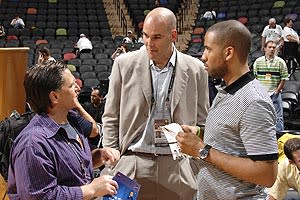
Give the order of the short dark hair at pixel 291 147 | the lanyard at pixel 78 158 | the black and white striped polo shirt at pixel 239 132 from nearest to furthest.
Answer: the black and white striped polo shirt at pixel 239 132 < the lanyard at pixel 78 158 < the short dark hair at pixel 291 147

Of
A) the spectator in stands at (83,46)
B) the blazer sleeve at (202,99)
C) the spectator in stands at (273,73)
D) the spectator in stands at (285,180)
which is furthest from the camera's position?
the spectator in stands at (83,46)

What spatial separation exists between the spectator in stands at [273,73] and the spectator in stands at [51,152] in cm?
490

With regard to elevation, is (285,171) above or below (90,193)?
below

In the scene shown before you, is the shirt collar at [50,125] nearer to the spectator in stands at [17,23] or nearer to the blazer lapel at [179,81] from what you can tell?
the blazer lapel at [179,81]

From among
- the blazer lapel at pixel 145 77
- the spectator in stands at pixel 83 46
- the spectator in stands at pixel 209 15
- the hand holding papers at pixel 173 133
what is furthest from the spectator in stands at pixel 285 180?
the spectator in stands at pixel 209 15

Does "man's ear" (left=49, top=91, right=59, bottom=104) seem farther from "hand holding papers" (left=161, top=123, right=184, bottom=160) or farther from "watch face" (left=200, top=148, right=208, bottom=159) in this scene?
"watch face" (left=200, top=148, right=208, bottom=159)

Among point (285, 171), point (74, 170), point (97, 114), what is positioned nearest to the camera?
point (74, 170)

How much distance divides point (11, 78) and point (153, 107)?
85cm

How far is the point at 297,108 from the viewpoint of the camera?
7633 millimetres

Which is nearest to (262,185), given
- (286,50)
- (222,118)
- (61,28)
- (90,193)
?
(222,118)

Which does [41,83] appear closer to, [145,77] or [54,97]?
[54,97]

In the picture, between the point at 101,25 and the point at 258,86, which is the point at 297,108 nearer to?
the point at 258,86

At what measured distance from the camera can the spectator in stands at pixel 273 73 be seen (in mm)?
6574

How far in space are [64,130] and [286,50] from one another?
8574mm
